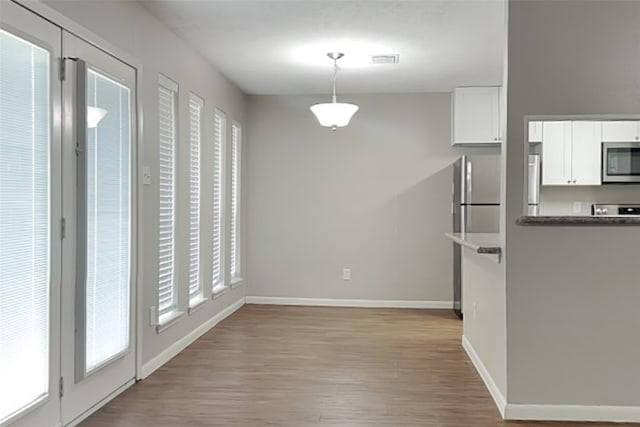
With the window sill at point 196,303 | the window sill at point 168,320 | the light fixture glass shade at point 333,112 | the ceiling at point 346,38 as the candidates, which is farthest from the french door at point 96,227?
the light fixture glass shade at point 333,112

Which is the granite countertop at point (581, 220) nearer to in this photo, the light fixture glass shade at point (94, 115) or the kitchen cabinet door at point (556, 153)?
the light fixture glass shade at point (94, 115)

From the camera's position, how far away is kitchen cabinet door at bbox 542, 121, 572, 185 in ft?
20.1

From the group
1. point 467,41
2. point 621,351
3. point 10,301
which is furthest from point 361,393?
point 467,41

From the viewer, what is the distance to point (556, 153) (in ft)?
20.2

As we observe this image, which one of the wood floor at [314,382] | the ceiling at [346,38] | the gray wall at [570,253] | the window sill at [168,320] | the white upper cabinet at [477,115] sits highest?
the ceiling at [346,38]

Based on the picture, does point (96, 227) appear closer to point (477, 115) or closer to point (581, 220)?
point (581, 220)

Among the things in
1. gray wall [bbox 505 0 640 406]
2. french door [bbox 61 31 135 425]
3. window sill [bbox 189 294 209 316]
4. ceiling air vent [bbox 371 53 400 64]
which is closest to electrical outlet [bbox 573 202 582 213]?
ceiling air vent [bbox 371 53 400 64]

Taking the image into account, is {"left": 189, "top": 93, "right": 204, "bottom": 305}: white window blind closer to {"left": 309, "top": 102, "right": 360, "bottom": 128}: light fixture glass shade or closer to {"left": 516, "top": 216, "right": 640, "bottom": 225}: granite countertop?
{"left": 309, "top": 102, "right": 360, "bottom": 128}: light fixture glass shade

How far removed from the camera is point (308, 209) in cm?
699

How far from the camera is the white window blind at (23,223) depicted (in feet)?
8.09

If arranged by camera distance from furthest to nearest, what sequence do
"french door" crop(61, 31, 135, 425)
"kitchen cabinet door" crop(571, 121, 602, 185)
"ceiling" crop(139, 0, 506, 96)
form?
"kitchen cabinet door" crop(571, 121, 602, 185), "ceiling" crop(139, 0, 506, 96), "french door" crop(61, 31, 135, 425)

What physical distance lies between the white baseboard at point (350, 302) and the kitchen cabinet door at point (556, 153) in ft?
6.03

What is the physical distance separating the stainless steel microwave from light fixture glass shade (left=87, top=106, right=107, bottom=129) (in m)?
4.99

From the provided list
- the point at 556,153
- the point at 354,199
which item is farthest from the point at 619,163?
the point at 354,199
